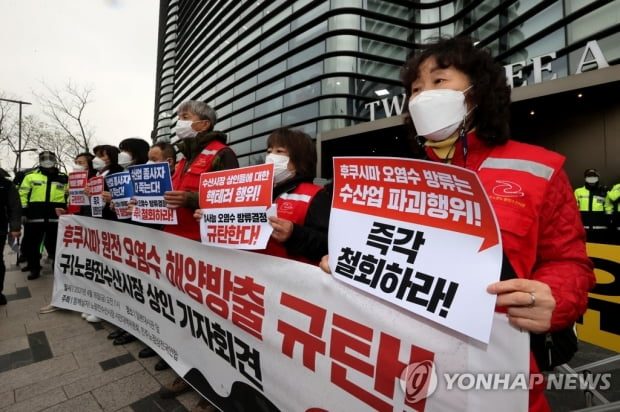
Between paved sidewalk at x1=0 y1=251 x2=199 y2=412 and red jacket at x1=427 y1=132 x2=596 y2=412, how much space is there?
2040 millimetres

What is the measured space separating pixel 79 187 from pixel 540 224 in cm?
449

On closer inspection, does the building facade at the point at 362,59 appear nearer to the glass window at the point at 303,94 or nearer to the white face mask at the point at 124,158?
the glass window at the point at 303,94

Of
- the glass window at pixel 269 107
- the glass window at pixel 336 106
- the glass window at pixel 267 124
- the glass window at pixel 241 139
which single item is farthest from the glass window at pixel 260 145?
the glass window at pixel 336 106

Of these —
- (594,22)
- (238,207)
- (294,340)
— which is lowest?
(294,340)

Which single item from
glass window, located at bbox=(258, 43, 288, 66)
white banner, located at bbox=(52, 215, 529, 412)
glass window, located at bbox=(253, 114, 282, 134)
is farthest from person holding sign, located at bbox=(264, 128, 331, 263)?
glass window, located at bbox=(258, 43, 288, 66)

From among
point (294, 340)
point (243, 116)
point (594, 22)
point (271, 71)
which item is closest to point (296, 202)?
point (294, 340)

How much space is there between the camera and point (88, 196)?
11.3 ft

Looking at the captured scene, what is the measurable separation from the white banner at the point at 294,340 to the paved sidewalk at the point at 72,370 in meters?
0.21

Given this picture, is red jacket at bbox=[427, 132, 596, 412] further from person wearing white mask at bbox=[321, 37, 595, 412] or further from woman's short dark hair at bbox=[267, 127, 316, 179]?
woman's short dark hair at bbox=[267, 127, 316, 179]

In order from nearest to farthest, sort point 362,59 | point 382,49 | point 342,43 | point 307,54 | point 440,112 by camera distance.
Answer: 1. point 440,112
2. point 342,43
3. point 362,59
4. point 382,49
5. point 307,54

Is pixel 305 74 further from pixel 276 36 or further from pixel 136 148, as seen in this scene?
pixel 136 148

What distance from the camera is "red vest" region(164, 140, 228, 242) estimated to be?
2.38 m

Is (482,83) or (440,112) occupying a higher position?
(482,83)

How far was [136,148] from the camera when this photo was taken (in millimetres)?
3297
